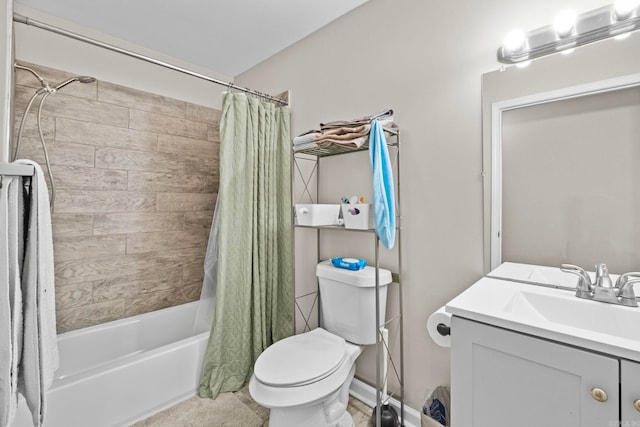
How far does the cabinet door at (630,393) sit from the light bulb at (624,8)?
3.75 ft

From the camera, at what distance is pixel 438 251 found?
151 cm

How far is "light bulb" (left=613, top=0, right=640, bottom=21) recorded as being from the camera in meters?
1.00

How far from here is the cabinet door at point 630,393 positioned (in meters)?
0.66

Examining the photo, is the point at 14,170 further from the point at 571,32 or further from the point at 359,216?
the point at 571,32

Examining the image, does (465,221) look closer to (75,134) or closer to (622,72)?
(622,72)

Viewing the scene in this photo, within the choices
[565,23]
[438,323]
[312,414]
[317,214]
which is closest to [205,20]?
[317,214]

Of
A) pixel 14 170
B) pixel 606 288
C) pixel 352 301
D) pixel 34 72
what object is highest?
pixel 34 72

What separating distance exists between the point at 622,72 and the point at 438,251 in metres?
0.96

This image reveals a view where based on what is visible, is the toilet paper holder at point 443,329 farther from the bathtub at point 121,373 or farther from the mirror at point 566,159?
the bathtub at point 121,373

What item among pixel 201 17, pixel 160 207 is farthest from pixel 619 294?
pixel 160 207

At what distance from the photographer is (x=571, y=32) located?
1106mm

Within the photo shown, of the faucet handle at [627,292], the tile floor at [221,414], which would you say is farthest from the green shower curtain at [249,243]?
the faucet handle at [627,292]

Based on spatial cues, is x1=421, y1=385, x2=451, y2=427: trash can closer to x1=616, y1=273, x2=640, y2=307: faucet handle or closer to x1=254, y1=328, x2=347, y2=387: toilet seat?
x1=254, y1=328, x2=347, y2=387: toilet seat

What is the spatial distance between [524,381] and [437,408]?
746 millimetres
